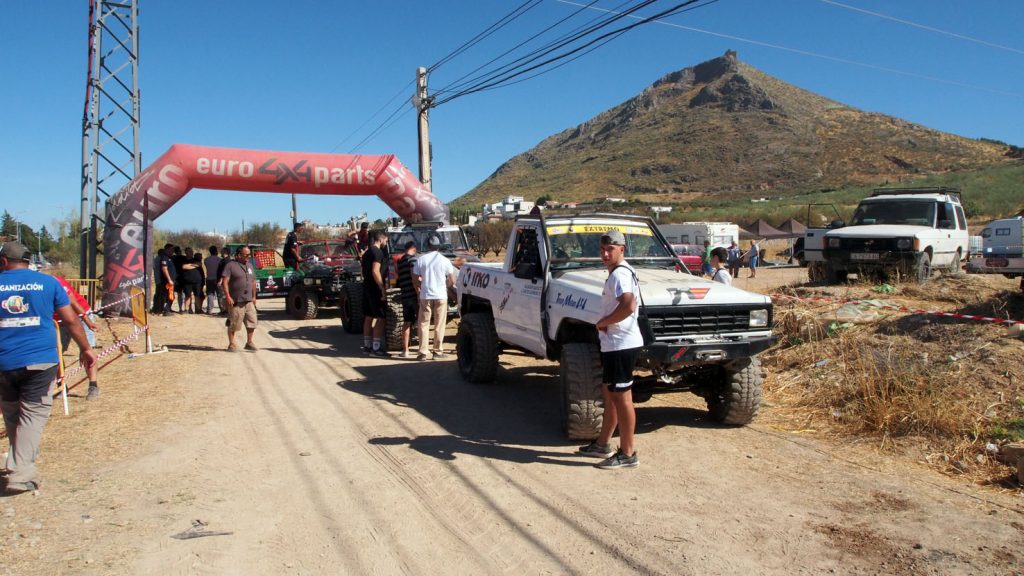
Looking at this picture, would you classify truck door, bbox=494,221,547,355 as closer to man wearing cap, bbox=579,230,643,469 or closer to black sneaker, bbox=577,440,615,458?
black sneaker, bbox=577,440,615,458

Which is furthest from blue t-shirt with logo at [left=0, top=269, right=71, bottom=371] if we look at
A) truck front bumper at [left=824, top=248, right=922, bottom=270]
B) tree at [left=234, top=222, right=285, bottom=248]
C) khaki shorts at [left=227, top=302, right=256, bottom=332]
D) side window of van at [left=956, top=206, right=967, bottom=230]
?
tree at [left=234, top=222, right=285, bottom=248]

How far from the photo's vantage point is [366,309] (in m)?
11.1

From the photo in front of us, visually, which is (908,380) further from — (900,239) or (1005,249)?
(1005,249)

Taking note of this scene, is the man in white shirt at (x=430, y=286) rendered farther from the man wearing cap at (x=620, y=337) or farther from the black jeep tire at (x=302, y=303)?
the black jeep tire at (x=302, y=303)

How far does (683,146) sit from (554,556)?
79.5 meters

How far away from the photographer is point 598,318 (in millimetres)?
5855

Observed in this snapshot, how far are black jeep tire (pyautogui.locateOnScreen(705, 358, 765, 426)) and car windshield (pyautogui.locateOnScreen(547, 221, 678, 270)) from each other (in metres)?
1.47

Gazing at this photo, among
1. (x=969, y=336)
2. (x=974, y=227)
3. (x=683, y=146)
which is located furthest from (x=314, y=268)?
(x=683, y=146)

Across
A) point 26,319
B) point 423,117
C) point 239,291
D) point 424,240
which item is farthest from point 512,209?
point 423,117

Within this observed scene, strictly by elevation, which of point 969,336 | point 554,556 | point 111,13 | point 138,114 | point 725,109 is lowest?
point 554,556

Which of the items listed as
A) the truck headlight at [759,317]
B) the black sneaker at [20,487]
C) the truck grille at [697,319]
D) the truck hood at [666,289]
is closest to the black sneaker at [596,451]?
the truck grille at [697,319]

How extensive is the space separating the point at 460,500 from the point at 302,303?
12.1 meters

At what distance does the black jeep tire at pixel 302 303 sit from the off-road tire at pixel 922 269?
1204 cm

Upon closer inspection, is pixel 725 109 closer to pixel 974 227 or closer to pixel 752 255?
pixel 974 227
